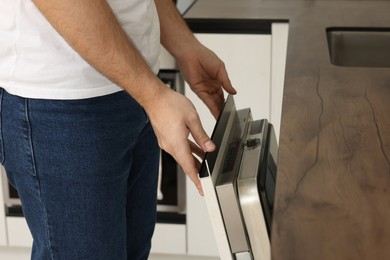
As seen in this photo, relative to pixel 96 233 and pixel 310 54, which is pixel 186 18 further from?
pixel 96 233

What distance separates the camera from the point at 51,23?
94 centimetres

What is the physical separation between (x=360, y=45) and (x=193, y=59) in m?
0.61

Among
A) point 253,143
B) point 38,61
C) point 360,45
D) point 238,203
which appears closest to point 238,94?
point 360,45

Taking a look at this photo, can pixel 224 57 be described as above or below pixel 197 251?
above

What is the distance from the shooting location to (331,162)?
0.78m

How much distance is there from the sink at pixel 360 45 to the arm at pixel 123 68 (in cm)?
82

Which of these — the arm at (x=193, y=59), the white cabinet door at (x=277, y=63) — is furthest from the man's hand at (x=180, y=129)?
the white cabinet door at (x=277, y=63)

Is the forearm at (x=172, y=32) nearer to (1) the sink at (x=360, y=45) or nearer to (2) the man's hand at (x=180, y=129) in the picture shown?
(2) the man's hand at (x=180, y=129)

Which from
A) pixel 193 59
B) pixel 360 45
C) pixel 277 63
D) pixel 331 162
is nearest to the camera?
pixel 331 162

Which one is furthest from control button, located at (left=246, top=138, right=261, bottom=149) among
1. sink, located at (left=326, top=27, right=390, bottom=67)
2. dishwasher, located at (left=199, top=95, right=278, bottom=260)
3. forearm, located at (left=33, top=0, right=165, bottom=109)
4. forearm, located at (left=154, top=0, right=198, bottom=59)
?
sink, located at (left=326, top=27, right=390, bottom=67)

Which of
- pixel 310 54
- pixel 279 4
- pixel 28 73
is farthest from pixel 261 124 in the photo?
pixel 279 4

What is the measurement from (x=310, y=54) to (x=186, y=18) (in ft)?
1.96

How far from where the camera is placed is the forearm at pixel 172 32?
1.31 metres

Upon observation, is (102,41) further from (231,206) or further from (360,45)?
(360,45)
